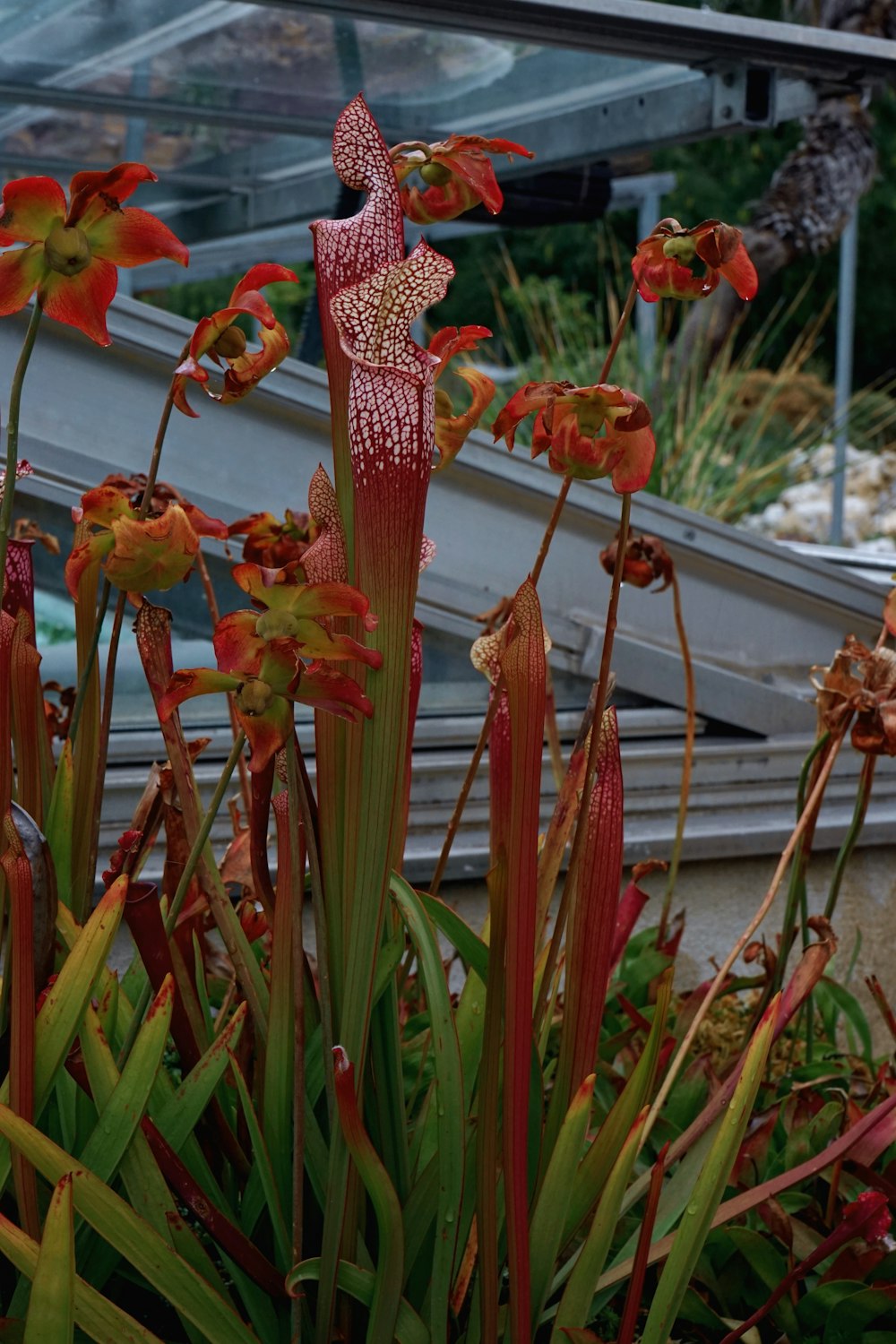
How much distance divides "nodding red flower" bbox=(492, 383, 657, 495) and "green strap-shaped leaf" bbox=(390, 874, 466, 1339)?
0.26 m

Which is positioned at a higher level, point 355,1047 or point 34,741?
point 34,741

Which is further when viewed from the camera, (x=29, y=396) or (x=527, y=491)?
(x=527, y=491)

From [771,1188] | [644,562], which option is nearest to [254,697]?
[771,1188]

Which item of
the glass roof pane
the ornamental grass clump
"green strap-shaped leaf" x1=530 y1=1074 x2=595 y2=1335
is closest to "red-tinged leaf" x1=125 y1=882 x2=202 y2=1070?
the ornamental grass clump

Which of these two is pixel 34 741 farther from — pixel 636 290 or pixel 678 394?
pixel 678 394

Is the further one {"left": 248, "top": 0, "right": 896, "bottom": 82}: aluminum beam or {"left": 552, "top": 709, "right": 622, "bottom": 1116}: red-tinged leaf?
{"left": 248, "top": 0, "right": 896, "bottom": 82}: aluminum beam

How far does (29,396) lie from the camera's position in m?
1.55

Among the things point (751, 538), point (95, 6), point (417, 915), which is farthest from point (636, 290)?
point (95, 6)

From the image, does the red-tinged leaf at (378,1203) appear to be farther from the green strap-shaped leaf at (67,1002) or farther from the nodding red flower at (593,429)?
the nodding red flower at (593,429)

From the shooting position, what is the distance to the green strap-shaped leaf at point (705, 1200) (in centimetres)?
67

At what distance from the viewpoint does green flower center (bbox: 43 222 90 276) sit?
1.99 ft

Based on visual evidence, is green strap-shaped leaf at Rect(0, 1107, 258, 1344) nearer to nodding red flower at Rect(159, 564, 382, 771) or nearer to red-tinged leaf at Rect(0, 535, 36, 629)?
nodding red flower at Rect(159, 564, 382, 771)

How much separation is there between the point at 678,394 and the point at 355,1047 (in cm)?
333

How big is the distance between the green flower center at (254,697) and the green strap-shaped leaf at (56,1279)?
218 millimetres
